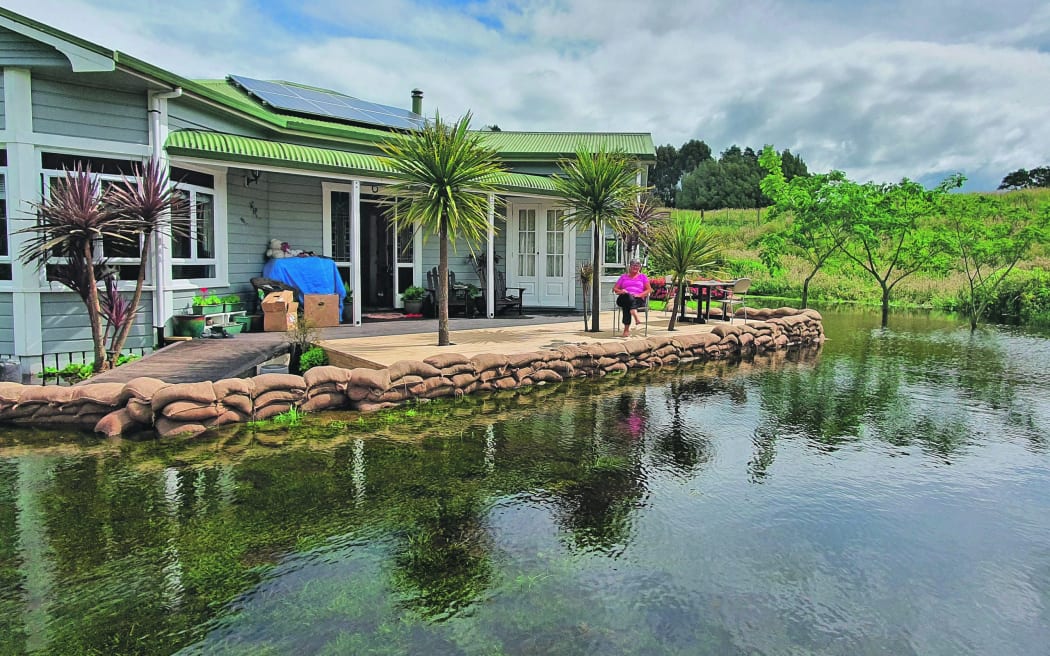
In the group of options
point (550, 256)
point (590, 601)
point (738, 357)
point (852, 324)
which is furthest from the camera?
point (852, 324)

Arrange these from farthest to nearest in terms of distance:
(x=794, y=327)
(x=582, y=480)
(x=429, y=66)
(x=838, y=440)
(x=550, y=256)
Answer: (x=429, y=66), (x=550, y=256), (x=794, y=327), (x=838, y=440), (x=582, y=480)

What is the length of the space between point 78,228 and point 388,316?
5887mm

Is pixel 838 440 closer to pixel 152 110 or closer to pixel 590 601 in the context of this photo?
pixel 590 601

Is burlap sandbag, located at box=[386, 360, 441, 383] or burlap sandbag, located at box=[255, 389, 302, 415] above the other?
burlap sandbag, located at box=[386, 360, 441, 383]

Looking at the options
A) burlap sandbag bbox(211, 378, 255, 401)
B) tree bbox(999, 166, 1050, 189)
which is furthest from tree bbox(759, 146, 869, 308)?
tree bbox(999, 166, 1050, 189)

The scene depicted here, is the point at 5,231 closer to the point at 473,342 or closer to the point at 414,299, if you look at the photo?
the point at 473,342

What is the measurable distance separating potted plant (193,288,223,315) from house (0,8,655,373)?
18cm

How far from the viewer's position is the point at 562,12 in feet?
53.2

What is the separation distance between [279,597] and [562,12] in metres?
15.6

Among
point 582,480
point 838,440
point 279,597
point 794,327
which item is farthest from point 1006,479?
point 794,327

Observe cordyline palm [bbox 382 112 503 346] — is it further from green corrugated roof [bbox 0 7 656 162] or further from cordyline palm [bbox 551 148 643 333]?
green corrugated roof [bbox 0 7 656 162]

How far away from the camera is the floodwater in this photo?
3.22m

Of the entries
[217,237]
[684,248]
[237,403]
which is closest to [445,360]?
[237,403]

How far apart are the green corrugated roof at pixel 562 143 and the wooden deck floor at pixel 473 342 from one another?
4.72 metres
